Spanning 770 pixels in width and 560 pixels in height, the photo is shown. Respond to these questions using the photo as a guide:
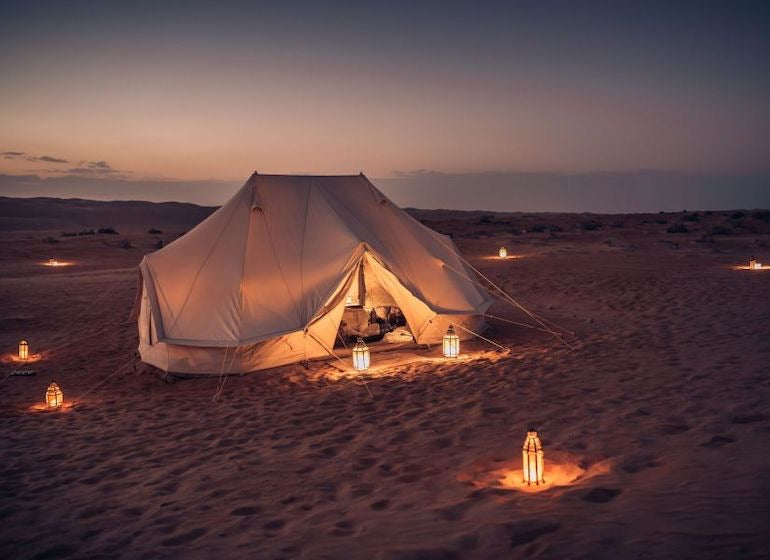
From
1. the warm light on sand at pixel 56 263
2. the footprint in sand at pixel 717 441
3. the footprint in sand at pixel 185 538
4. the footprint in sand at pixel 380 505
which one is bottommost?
the footprint in sand at pixel 185 538

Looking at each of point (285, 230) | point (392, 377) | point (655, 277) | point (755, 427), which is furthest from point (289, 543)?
point (655, 277)

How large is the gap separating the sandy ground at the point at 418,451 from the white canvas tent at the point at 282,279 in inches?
21.1

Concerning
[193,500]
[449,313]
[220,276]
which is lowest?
[193,500]

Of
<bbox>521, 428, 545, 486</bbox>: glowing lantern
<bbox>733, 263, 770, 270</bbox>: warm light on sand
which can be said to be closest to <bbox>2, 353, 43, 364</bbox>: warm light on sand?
<bbox>521, 428, 545, 486</bbox>: glowing lantern

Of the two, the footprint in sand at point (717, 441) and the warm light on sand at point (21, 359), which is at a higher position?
the footprint in sand at point (717, 441)

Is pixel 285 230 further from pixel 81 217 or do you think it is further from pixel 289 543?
pixel 81 217

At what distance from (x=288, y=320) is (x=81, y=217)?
78.3 m

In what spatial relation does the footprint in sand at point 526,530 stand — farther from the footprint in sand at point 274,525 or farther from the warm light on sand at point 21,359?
the warm light on sand at point 21,359

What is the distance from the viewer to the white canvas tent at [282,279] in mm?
9680

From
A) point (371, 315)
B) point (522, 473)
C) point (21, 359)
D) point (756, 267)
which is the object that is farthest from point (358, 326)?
point (756, 267)

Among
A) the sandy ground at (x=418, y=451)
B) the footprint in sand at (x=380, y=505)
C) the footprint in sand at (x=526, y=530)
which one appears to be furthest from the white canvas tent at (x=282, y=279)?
the footprint in sand at (x=526, y=530)

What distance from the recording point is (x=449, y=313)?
10.7 meters

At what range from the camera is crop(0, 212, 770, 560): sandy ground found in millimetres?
4312

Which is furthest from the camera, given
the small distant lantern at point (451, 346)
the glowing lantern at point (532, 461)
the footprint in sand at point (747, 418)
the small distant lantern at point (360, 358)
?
the small distant lantern at point (451, 346)
